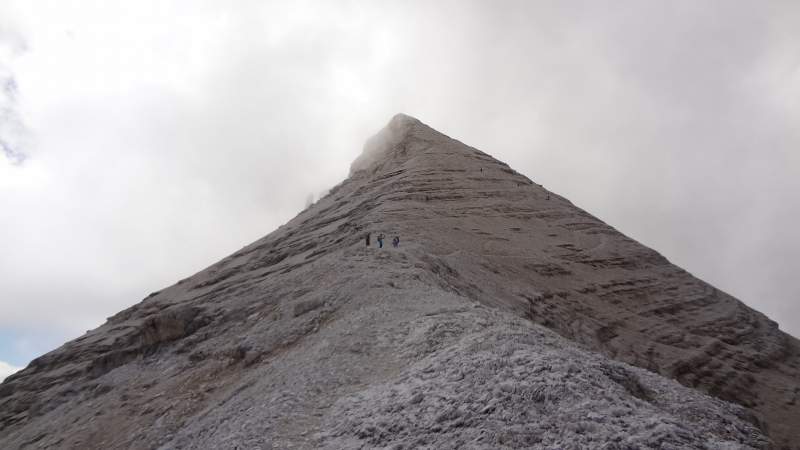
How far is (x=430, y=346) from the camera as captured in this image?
12.9 metres

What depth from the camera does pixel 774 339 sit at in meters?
31.4

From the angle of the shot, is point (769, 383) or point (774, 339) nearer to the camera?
point (769, 383)

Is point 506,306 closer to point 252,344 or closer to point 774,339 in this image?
point 252,344

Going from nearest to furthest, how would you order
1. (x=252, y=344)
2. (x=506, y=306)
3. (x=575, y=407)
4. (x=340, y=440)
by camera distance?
(x=575, y=407), (x=340, y=440), (x=252, y=344), (x=506, y=306)

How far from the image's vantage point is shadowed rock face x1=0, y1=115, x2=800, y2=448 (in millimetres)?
9398

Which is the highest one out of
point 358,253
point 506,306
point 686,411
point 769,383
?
point 358,253

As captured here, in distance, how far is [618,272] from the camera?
32.7 m

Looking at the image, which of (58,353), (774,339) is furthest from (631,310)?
(58,353)

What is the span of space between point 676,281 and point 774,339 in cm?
569

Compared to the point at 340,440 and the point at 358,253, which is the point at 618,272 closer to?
the point at 358,253

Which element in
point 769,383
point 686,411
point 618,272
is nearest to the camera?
point 686,411

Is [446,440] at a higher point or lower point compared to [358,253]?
lower

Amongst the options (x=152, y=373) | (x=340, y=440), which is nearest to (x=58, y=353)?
(x=152, y=373)

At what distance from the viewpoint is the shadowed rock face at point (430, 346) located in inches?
370
